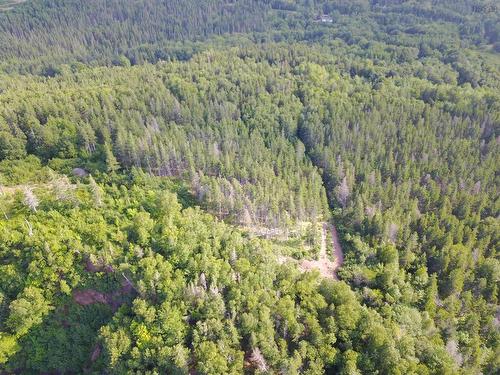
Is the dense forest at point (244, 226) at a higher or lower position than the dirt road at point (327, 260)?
higher

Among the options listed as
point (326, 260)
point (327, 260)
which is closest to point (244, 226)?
point (326, 260)

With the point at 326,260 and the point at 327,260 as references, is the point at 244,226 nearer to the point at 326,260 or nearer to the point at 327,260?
the point at 326,260

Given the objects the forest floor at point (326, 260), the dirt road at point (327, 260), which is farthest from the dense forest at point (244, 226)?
the dirt road at point (327, 260)

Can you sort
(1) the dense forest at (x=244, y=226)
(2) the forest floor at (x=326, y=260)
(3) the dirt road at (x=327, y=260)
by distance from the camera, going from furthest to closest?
(3) the dirt road at (x=327, y=260), (2) the forest floor at (x=326, y=260), (1) the dense forest at (x=244, y=226)

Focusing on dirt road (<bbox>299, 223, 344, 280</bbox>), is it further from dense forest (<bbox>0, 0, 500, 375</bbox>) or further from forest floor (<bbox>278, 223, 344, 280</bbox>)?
dense forest (<bbox>0, 0, 500, 375</bbox>)

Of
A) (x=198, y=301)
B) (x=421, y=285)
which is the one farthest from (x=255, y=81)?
(x=198, y=301)

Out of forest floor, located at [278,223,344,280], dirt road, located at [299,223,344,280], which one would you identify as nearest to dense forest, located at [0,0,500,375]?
forest floor, located at [278,223,344,280]

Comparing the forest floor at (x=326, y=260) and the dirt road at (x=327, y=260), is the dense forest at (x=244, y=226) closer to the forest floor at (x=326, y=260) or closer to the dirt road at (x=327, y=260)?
the forest floor at (x=326, y=260)
